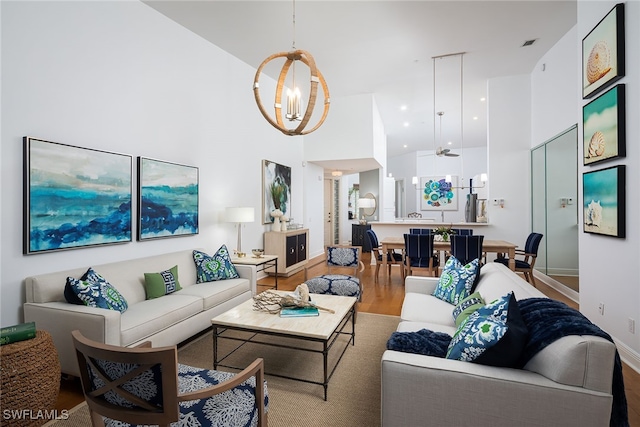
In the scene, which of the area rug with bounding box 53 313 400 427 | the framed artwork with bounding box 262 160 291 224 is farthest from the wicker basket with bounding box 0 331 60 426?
the framed artwork with bounding box 262 160 291 224

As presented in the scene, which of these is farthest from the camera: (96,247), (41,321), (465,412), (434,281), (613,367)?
(434,281)

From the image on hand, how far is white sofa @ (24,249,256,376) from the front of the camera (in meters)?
2.22

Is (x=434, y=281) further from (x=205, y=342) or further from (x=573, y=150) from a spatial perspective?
(x=573, y=150)

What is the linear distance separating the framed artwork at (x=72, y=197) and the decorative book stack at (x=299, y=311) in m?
1.95

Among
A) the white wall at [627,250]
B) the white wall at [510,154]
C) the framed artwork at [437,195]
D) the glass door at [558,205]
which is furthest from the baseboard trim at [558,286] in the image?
the framed artwork at [437,195]

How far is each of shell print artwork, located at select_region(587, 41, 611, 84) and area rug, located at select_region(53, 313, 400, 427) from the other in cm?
315

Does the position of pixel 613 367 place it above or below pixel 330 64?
below

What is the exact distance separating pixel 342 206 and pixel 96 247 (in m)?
8.47

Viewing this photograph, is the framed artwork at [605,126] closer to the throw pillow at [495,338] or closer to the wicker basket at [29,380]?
the throw pillow at [495,338]

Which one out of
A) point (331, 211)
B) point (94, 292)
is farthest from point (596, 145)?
point (331, 211)

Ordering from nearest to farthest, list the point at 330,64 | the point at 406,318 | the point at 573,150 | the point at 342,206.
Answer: the point at 406,318
the point at 573,150
the point at 330,64
the point at 342,206

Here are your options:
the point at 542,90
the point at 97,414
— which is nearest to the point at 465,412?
the point at 97,414

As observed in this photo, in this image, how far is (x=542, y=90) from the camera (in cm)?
544

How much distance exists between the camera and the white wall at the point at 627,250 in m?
2.46
